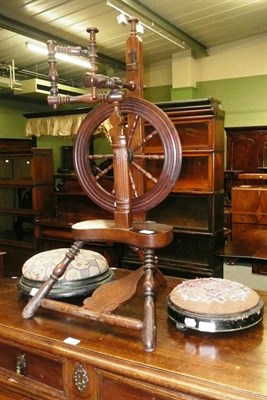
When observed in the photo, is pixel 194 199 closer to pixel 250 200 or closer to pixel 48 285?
pixel 250 200

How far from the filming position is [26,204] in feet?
16.0

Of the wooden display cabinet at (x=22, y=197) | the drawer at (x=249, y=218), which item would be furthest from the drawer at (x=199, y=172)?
the drawer at (x=249, y=218)

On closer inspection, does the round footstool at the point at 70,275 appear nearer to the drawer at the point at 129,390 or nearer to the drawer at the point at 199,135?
the drawer at the point at 129,390

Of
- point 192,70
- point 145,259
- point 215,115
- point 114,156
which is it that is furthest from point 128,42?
point 192,70

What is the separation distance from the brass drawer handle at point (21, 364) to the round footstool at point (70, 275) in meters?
0.21

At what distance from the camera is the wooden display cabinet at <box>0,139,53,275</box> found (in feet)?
14.9

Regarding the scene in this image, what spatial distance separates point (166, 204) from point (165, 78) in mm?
4786

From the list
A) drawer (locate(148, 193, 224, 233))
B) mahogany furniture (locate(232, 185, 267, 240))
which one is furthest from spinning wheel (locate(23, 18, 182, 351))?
mahogany furniture (locate(232, 185, 267, 240))

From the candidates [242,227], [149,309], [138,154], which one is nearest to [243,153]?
[242,227]

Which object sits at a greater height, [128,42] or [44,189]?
[128,42]

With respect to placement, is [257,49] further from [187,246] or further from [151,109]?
[151,109]

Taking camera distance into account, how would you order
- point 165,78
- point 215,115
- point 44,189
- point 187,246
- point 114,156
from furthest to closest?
point 165,78 → point 44,189 → point 187,246 → point 215,115 → point 114,156

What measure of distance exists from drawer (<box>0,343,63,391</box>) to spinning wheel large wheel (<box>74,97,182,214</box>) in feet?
1.63

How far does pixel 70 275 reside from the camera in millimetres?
1278
